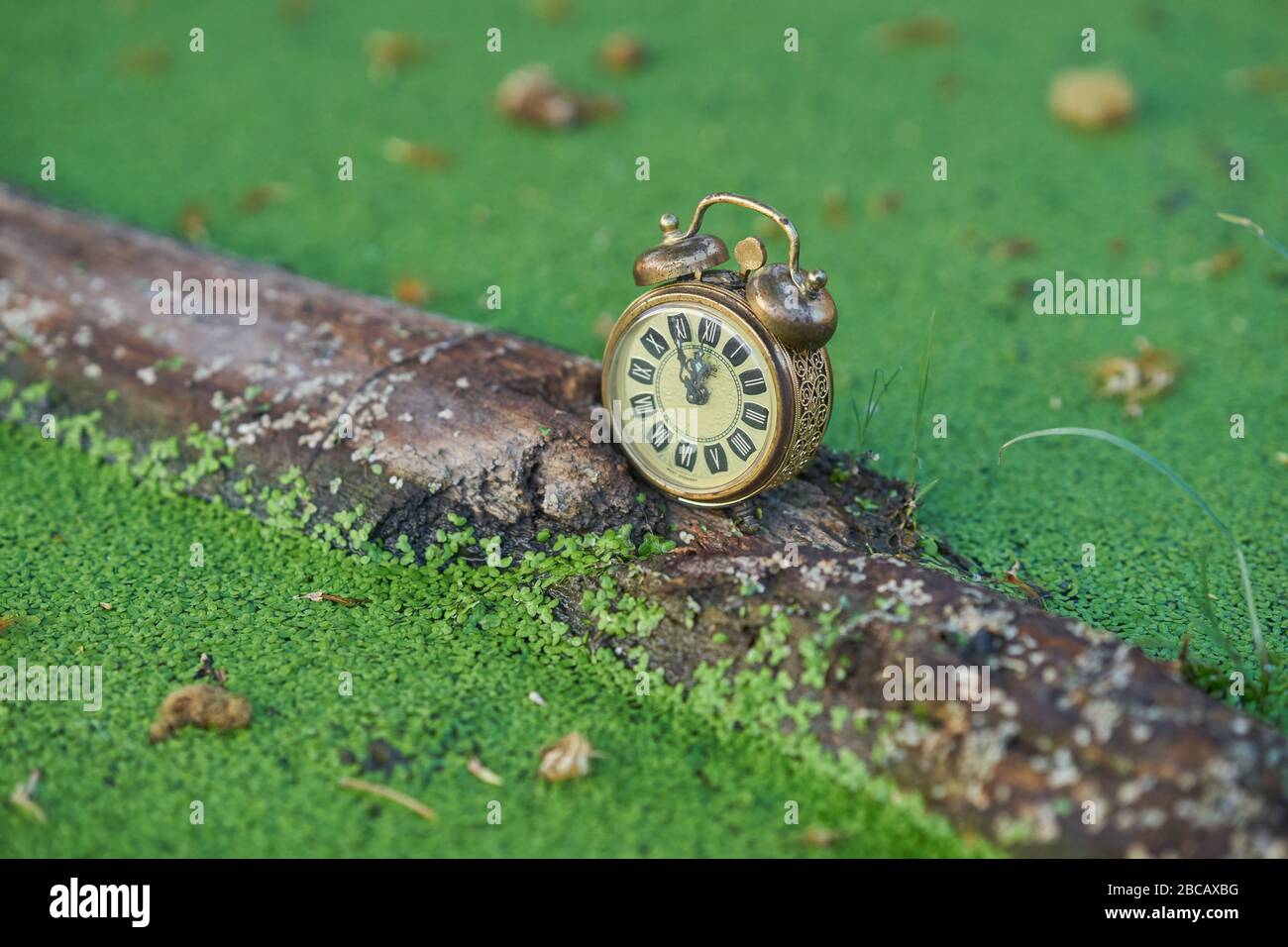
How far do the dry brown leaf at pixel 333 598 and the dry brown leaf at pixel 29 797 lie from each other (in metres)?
0.57

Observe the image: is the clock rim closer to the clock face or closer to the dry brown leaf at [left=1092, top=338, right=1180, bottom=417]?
the clock face

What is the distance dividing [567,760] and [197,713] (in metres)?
0.64

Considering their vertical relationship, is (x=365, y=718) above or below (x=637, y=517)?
below

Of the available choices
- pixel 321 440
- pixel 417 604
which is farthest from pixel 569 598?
pixel 321 440

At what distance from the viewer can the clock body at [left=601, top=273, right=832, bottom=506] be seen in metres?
2.04

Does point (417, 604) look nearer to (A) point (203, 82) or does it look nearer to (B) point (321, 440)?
(B) point (321, 440)

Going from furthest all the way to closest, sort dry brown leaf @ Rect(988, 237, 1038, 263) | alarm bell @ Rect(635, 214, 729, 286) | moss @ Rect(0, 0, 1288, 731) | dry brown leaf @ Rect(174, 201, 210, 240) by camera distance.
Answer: dry brown leaf @ Rect(174, 201, 210, 240) < dry brown leaf @ Rect(988, 237, 1038, 263) < moss @ Rect(0, 0, 1288, 731) < alarm bell @ Rect(635, 214, 729, 286)

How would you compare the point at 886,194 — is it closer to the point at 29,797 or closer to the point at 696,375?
the point at 696,375

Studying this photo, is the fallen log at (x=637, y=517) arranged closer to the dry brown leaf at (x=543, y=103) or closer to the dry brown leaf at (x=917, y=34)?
the dry brown leaf at (x=543, y=103)

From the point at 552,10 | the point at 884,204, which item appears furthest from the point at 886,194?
the point at 552,10

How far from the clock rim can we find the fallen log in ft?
0.19

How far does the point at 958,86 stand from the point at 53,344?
297cm

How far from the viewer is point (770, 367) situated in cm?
203

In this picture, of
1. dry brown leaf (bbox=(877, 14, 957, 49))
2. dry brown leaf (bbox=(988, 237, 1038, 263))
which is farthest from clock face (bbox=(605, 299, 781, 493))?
dry brown leaf (bbox=(877, 14, 957, 49))
